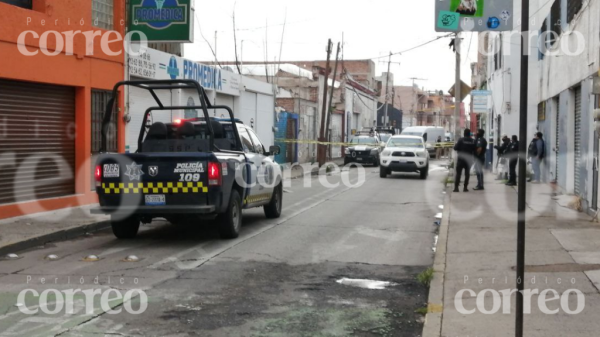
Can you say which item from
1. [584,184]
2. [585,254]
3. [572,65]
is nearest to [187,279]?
[585,254]

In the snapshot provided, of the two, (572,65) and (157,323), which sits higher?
(572,65)

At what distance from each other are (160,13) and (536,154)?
1251 centimetres

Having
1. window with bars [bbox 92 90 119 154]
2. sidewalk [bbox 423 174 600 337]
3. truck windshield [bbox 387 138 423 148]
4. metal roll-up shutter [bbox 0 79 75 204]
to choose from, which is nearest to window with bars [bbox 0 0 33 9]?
metal roll-up shutter [bbox 0 79 75 204]

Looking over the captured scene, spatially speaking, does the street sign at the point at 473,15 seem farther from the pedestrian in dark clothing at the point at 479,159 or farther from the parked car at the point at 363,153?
the parked car at the point at 363,153

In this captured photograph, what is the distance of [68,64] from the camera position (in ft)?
50.8

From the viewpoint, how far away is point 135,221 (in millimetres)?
11836

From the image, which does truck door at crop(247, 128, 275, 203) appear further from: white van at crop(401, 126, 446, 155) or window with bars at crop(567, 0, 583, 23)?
white van at crop(401, 126, 446, 155)

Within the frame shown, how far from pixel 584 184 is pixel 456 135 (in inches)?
492

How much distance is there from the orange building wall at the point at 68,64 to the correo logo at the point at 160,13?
0.47 metres

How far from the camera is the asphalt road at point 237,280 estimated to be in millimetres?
6488

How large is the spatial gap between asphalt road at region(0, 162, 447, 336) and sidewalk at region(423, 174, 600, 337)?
0.35 meters

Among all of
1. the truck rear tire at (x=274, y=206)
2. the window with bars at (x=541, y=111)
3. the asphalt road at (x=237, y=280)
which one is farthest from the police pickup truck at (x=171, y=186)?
the window with bars at (x=541, y=111)

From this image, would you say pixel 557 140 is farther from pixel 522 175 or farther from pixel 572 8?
pixel 522 175

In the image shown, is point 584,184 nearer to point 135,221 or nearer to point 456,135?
point 135,221
